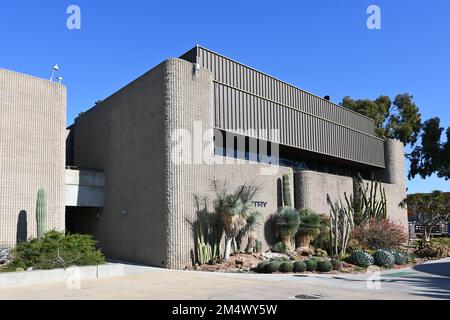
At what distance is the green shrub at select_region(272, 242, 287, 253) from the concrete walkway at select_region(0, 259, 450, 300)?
6.00 metres

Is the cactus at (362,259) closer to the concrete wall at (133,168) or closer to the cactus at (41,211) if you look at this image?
the concrete wall at (133,168)

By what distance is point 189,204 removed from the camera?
62.5 ft

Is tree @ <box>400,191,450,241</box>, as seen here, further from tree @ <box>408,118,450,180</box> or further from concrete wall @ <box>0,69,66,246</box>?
concrete wall @ <box>0,69,66,246</box>

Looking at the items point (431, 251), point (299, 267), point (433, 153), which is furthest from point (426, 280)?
point (433, 153)

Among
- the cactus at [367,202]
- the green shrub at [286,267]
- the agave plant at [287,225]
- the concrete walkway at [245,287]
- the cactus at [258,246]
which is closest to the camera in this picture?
the concrete walkway at [245,287]

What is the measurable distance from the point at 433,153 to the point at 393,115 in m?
6.99

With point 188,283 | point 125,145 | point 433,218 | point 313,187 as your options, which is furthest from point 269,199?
point 433,218

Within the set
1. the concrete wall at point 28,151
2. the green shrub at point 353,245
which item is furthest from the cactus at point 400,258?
the concrete wall at point 28,151

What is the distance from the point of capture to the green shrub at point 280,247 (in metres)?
21.4

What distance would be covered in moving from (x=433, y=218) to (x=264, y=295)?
2366cm

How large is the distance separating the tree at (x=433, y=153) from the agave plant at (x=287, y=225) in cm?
3028

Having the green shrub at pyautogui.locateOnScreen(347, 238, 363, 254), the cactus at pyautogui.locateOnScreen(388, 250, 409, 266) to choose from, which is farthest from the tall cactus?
the cactus at pyautogui.locateOnScreen(388, 250, 409, 266)
